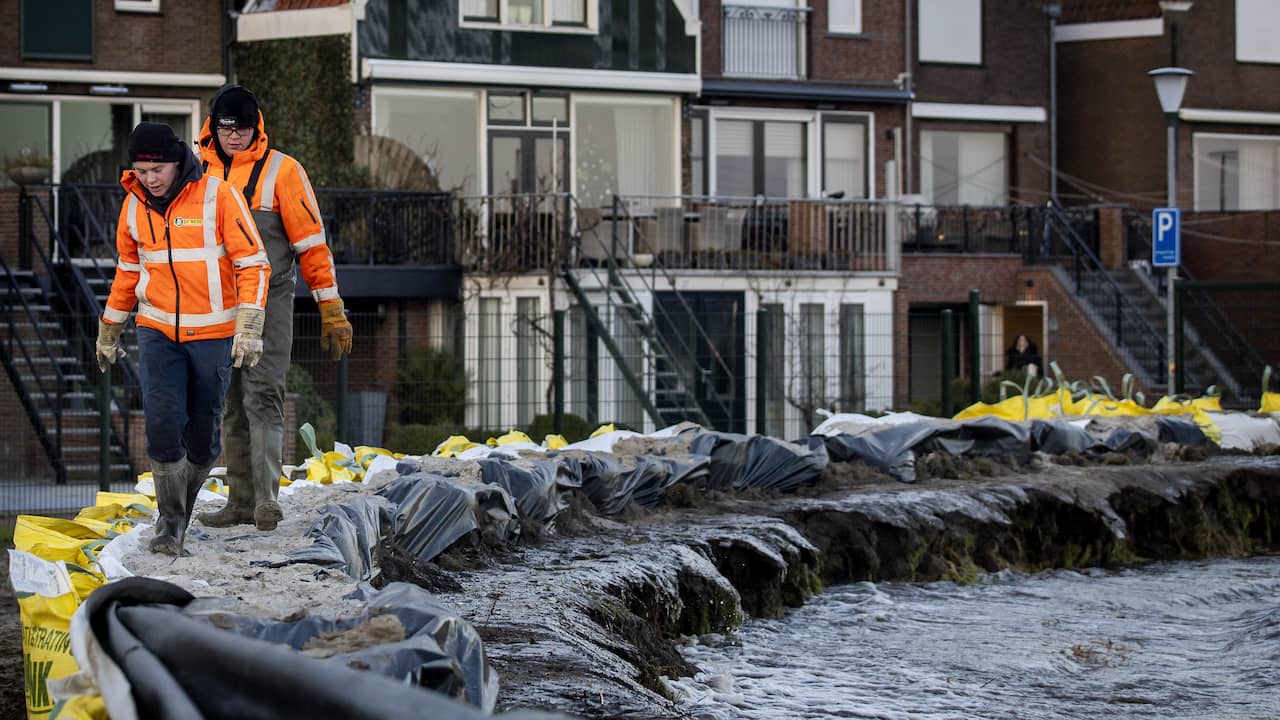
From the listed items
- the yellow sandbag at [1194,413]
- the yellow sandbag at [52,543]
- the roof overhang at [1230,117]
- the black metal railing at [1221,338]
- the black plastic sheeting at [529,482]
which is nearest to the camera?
the yellow sandbag at [52,543]

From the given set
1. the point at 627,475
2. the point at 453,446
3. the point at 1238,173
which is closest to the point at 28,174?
the point at 453,446

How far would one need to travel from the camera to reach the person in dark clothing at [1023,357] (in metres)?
18.6

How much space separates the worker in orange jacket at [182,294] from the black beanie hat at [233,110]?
17.7 inches

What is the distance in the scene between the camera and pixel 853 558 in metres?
12.2

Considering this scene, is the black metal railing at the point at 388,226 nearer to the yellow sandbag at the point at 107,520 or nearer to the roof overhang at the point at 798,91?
the roof overhang at the point at 798,91

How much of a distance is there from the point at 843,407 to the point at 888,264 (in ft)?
26.9

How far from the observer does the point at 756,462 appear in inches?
521

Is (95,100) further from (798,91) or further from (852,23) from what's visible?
(852,23)

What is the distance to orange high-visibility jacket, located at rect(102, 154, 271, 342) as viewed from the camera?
724 centimetres

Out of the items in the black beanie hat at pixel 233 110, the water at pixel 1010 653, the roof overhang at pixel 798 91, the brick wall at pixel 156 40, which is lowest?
the water at pixel 1010 653

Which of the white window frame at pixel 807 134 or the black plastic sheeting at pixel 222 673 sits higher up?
the white window frame at pixel 807 134

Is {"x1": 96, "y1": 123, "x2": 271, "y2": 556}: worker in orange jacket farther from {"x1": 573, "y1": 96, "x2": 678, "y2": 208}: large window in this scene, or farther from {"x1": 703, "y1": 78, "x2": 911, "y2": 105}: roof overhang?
{"x1": 703, "y1": 78, "x2": 911, "y2": 105}: roof overhang

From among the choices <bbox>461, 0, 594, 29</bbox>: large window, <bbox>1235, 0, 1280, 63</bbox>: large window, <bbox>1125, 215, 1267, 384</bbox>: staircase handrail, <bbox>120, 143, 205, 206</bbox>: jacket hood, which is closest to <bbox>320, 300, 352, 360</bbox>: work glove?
<bbox>120, 143, 205, 206</bbox>: jacket hood

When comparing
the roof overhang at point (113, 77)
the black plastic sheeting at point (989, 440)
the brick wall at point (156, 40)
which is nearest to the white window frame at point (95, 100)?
the roof overhang at point (113, 77)
